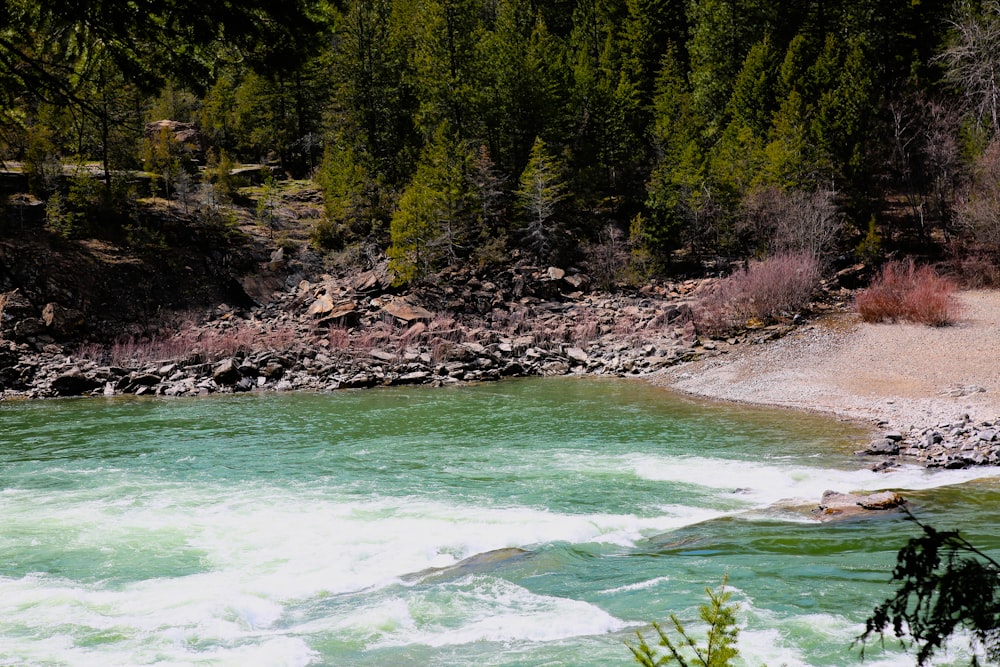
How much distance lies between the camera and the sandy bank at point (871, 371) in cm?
1953

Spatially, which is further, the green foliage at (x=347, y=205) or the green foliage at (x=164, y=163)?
the green foliage at (x=347, y=205)

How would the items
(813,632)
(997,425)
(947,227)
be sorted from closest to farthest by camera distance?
(813,632)
(997,425)
(947,227)

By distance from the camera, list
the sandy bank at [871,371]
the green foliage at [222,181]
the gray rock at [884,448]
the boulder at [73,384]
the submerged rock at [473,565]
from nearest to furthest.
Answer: the submerged rock at [473,565]
the gray rock at [884,448]
the sandy bank at [871,371]
the boulder at [73,384]
the green foliage at [222,181]

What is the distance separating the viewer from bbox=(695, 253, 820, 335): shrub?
104ft

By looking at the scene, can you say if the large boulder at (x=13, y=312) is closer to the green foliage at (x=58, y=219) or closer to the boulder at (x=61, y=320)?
the boulder at (x=61, y=320)

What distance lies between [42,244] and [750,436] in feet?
115

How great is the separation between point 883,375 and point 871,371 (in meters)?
0.62

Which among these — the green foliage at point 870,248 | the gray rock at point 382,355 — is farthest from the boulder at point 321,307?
the green foliage at point 870,248

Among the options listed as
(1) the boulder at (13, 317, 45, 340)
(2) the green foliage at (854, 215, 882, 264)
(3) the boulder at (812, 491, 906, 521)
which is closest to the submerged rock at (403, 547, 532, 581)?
(3) the boulder at (812, 491, 906, 521)

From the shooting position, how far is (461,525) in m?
11.3

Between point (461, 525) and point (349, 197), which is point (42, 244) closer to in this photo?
point (349, 197)

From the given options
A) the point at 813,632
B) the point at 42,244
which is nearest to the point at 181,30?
the point at 813,632

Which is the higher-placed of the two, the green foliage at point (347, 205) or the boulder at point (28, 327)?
the green foliage at point (347, 205)

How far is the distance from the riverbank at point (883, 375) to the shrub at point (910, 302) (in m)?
0.56
